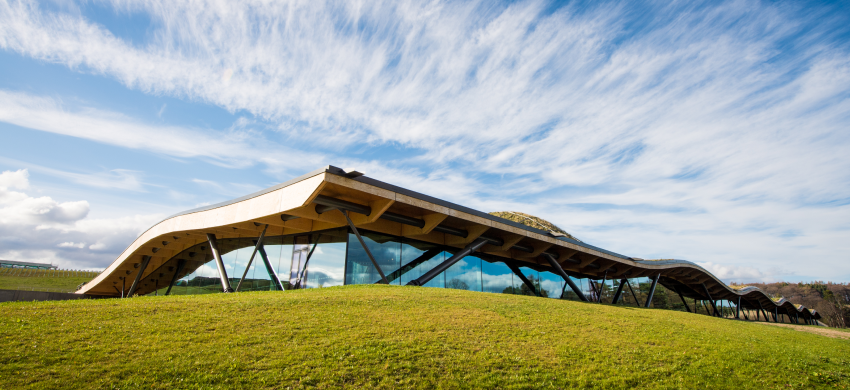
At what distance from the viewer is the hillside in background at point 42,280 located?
53.6 m

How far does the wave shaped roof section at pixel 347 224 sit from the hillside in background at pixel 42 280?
59.3 ft

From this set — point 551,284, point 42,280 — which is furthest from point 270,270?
point 42,280

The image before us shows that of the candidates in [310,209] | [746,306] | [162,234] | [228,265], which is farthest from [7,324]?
[746,306]

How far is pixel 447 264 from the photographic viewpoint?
24.4 meters

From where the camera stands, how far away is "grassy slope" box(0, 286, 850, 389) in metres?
6.82

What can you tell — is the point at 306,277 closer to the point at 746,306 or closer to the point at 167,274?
the point at 167,274

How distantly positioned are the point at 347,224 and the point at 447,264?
20.9ft

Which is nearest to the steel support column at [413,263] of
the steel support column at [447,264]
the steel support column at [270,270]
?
the steel support column at [447,264]

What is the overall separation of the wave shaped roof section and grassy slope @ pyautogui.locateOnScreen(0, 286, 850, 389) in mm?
6312

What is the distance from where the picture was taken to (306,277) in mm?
23234

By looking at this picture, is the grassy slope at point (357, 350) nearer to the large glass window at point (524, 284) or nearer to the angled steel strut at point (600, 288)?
the large glass window at point (524, 284)

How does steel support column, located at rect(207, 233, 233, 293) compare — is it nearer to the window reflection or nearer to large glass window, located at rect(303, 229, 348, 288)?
the window reflection

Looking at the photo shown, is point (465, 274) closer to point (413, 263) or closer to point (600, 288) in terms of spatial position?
point (413, 263)

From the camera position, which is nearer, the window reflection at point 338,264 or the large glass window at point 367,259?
A: the large glass window at point 367,259
